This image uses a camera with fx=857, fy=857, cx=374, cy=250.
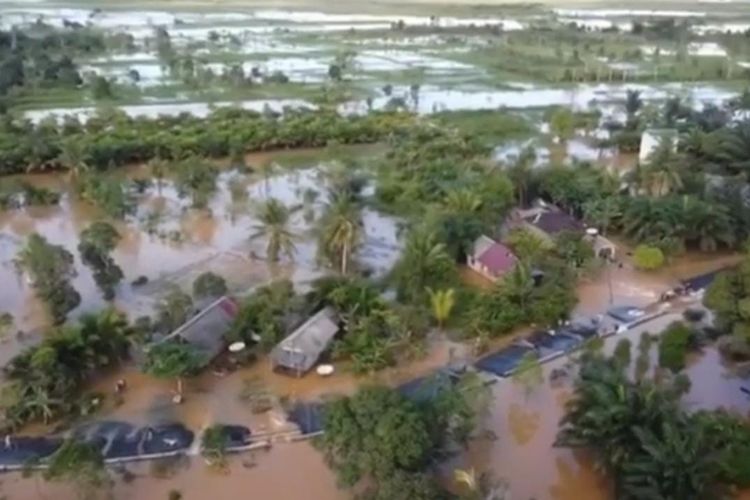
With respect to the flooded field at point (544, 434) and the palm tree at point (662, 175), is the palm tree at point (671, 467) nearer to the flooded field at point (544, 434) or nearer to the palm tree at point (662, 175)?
the flooded field at point (544, 434)

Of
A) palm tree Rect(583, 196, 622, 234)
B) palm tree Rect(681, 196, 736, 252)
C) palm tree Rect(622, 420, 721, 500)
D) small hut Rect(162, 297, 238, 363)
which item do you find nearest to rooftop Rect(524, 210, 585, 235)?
palm tree Rect(583, 196, 622, 234)

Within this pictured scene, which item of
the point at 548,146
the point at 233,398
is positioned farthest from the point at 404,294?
the point at 548,146

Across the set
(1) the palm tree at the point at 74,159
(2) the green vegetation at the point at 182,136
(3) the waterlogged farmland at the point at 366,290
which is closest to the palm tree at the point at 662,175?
(3) the waterlogged farmland at the point at 366,290

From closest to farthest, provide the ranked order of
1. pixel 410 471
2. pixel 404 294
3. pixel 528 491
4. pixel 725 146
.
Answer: pixel 410 471
pixel 528 491
pixel 404 294
pixel 725 146

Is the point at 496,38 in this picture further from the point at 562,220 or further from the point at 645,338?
the point at 645,338

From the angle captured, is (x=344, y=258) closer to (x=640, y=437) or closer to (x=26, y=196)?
(x=640, y=437)

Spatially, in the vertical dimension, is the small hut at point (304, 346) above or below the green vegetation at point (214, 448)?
above
